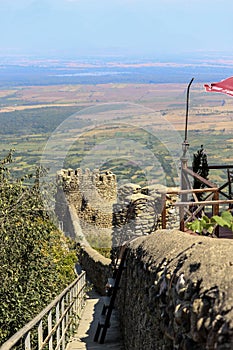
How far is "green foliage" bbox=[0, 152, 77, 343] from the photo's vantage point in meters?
7.27

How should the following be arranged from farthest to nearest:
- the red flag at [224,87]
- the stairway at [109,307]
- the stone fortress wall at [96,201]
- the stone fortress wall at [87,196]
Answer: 1. the stone fortress wall at [87,196]
2. the stone fortress wall at [96,201]
3. the stairway at [109,307]
4. the red flag at [224,87]

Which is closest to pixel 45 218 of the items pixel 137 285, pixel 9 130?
pixel 137 285

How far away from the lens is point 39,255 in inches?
316

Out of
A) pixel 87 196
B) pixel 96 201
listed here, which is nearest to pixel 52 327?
pixel 96 201

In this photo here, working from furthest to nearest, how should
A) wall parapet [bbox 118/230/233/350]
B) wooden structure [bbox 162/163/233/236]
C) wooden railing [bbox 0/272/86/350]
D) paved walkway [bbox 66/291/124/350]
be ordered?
1. paved walkway [bbox 66/291/124/350]
2. wooden structure [bbox 162/163/233/236]
3. wooden railing [bbox 0/272/86/350]
4. wall parapet [bbox 118/230/233/350]

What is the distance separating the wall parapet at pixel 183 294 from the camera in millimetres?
3477

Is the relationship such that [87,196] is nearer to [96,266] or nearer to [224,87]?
[96,266]

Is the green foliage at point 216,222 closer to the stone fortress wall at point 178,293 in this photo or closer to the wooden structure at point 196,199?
the stone fortress wall at point 178,293

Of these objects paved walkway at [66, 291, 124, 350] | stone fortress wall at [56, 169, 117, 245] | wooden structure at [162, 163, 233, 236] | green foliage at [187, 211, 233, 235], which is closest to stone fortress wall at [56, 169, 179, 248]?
stone fortress wall at [56, 169, 117, 245]

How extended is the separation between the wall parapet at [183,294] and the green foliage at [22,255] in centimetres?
150

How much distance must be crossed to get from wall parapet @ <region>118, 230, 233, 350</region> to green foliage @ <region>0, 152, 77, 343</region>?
1495 mm

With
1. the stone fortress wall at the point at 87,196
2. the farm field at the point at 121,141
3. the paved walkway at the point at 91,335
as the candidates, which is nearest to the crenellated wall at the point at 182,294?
the paved walkway at the point at 91,335

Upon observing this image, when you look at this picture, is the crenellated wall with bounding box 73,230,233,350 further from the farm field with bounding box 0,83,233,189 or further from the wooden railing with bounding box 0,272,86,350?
the farm field with bounding box 0,83,233,189

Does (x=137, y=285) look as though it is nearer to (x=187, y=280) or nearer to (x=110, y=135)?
(x=187, y=280)
